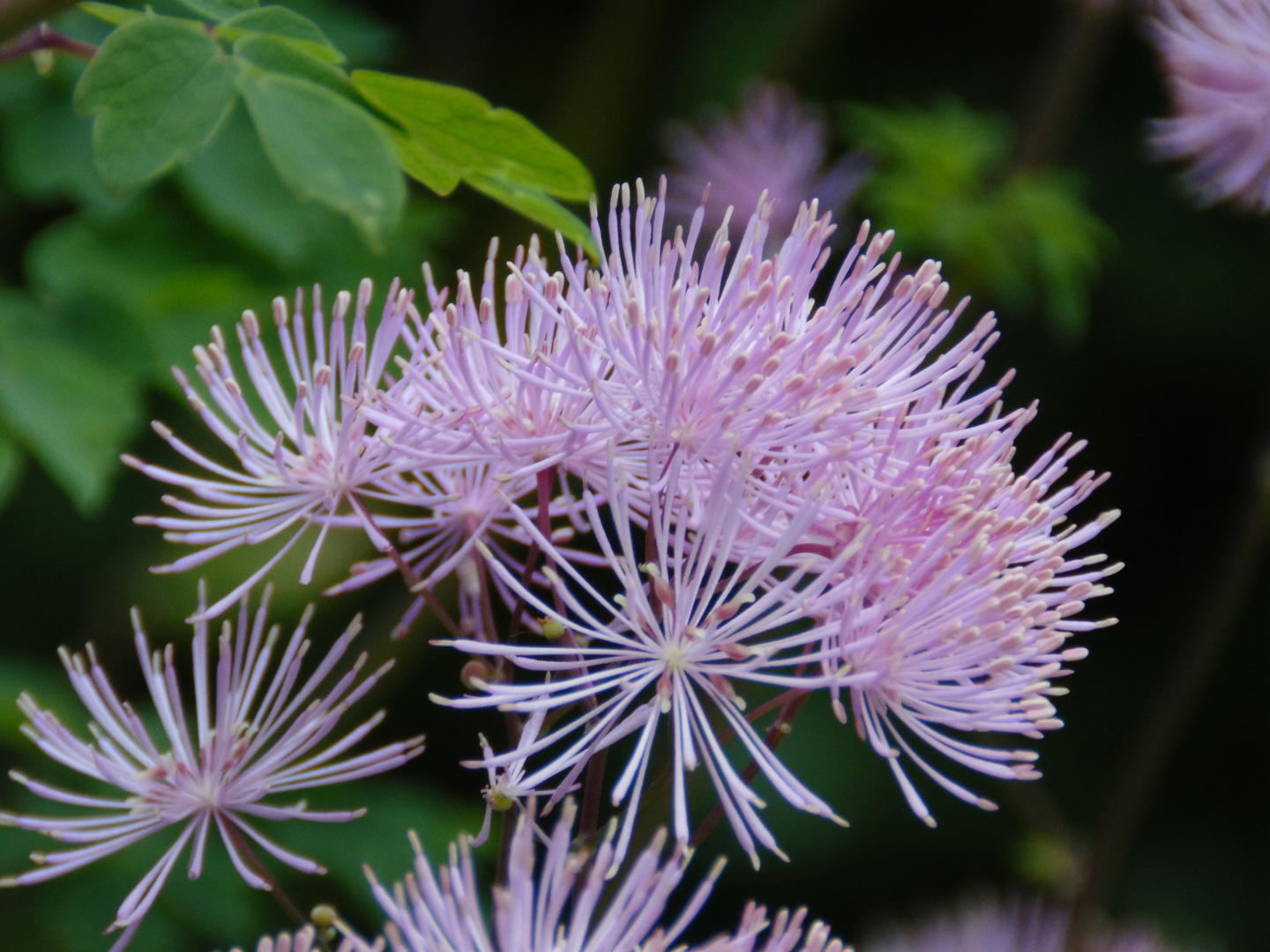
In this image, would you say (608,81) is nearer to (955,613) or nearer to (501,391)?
(501,391)

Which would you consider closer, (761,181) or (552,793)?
(552,793)

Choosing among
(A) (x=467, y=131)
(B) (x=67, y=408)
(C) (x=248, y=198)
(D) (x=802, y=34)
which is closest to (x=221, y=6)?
(A) (x=467, y=131)

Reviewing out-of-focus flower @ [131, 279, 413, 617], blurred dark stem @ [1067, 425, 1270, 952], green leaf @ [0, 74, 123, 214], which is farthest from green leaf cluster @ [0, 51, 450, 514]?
blurred dark stem @ [1067, 425, 1270, 952]

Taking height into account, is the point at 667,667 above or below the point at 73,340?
below

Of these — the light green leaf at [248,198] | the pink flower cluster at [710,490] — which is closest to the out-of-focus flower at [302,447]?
the pink flower cluster at [710,490]

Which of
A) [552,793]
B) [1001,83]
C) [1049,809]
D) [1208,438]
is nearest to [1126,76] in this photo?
[1001,83]

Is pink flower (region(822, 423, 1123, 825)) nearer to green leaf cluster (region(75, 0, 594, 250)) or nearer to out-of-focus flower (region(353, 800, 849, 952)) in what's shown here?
out-of-focus flower (region(353, 800, 849, 952))

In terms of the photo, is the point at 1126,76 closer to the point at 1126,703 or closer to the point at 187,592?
the point at 1126,703
